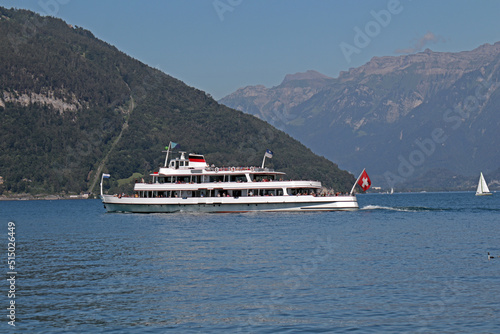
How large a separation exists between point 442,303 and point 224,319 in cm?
1016

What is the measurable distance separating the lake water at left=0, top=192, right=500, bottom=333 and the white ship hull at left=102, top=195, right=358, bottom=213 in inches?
1377

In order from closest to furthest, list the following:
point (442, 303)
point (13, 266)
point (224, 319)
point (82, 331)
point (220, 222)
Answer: point (82, 331)
point (224, 319)
point (442, 303)
point (13, 266)
point (220, 222)

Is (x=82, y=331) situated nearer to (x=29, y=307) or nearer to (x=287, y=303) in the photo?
(x=29, y=307)

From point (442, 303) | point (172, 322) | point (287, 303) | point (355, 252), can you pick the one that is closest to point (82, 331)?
point (172, 322)

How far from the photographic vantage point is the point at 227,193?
99.4 m

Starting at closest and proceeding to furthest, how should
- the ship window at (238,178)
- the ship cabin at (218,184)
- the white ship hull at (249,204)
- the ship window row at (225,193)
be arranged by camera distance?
1. the white ship hull at (249,204)
2. the ship cabin at (218,184)
3. the ship window row at (225,193)
4. the ship window at (238,178)

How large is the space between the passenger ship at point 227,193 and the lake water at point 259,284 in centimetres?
3523

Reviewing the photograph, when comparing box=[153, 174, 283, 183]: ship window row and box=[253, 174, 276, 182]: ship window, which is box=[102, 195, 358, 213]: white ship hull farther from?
box=[253, 174, 276, 182]: ship window

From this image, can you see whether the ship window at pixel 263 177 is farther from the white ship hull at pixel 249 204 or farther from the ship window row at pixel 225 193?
the white ship hull at pixel 249 204

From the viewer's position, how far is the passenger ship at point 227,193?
96.4 m

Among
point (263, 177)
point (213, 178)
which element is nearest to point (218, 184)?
point (213, 178)

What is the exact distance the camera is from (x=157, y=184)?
10019 centimetres

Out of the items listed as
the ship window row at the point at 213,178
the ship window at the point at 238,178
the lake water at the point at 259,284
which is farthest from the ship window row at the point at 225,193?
the lake water at the point at 259,284

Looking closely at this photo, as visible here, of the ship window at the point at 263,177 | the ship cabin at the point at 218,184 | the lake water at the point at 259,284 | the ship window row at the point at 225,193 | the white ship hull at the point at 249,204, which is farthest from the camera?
the ship window at the point at 263,177
